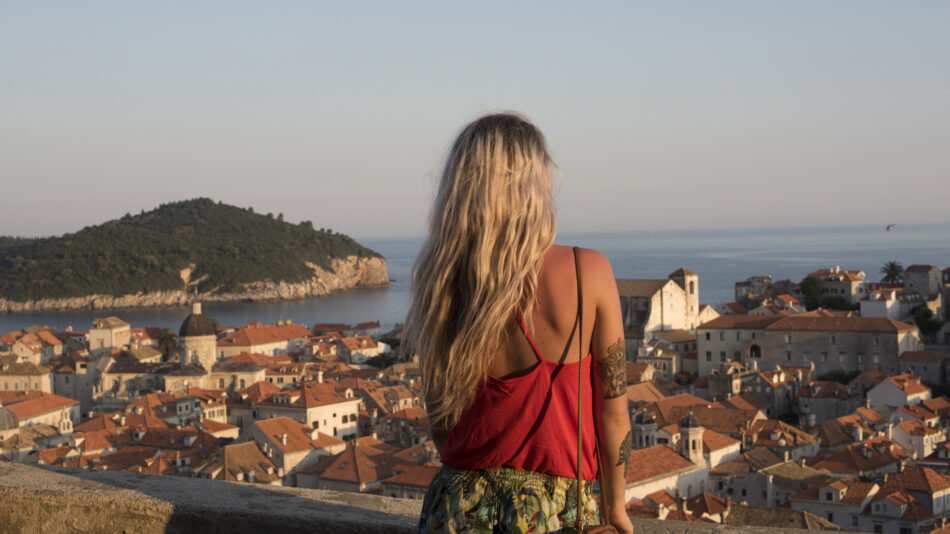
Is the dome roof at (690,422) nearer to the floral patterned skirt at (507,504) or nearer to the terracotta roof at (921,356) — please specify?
the terracotta roof at (921,356)

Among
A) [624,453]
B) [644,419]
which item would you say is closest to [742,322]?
[644,419]

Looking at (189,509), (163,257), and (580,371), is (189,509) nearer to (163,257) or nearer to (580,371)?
(580,371)

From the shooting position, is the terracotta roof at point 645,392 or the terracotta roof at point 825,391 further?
the terracotta roof at point 825,391

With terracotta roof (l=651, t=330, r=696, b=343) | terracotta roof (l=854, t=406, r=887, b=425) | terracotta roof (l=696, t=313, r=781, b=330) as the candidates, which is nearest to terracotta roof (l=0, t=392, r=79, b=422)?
terracotta roof (l=651, t=330, r=696, b=343)

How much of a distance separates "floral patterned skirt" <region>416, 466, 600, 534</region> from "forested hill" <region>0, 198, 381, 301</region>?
430ft

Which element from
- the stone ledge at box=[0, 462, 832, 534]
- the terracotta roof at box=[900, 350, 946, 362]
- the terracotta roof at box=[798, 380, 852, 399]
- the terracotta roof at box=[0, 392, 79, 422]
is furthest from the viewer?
the terracotta roof at box=[900, 350, 946, 362]

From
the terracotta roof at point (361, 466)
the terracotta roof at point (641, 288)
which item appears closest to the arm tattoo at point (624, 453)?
the terracotta roof at point (361, 466)

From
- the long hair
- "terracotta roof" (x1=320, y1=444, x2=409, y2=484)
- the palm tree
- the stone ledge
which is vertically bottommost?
"terracotta roof" (x1=320, y1=444, x2=409, y2=484)

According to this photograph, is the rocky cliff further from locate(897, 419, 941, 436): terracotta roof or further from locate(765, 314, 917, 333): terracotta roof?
locate(897, 419, 941, 436): terracotta roof

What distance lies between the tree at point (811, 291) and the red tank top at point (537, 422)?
187ft

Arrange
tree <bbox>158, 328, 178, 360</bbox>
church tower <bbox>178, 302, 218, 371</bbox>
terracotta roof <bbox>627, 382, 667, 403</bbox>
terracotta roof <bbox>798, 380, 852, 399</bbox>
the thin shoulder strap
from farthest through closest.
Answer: tree <bbox>158, 328, 178, 360</bbox>, church tower <bbox>178, 302, 218, 371</bbox>, terracotta roof <bbox>798, 380, 852, 399</bbox>, terracotta roof <bbox>627, 382, 667, 403</bbox>, the thin shoulder strap

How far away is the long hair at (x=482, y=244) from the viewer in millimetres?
1865

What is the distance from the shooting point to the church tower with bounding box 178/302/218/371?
46781mm

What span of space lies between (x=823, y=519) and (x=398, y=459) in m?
10.6
